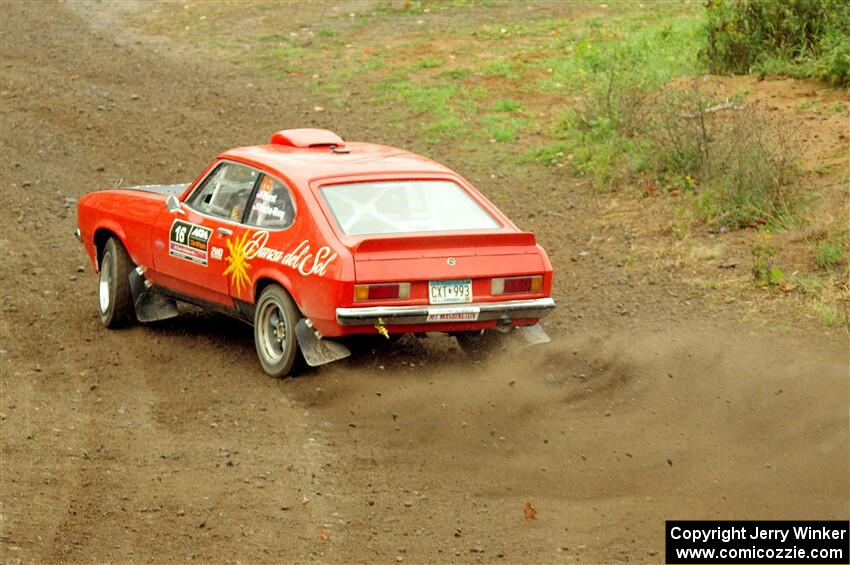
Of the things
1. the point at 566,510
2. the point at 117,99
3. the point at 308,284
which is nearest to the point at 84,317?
the point at 308,284

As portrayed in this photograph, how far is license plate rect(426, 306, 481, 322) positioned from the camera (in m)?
8.82

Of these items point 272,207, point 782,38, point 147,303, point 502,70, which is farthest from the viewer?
point 502,70

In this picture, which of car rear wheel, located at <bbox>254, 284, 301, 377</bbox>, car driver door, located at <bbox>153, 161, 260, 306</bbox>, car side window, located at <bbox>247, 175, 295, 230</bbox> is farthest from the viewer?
car driver door, located at <bbox>153, 161, 260, 306</bbox>

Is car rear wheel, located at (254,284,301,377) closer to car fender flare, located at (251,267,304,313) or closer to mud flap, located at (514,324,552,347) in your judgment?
car fender flare, located at (251,267,304,313)

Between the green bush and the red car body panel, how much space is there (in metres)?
6.75

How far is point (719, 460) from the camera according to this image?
769 centimetres

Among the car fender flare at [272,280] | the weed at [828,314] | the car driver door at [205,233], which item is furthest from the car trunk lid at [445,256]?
the weed at [828,314]

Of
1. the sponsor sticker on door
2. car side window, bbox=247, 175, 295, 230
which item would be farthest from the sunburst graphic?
the sponsor sticker on door

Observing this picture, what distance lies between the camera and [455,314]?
8883mm

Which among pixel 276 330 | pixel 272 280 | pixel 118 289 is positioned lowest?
pixel 118 289

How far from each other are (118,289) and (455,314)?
337cm

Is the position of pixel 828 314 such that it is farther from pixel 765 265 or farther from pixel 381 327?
pixel 381 327

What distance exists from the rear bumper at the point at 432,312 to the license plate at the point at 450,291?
37 millimetres

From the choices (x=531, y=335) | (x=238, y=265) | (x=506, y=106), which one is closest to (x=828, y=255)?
(x=531, y=335)
